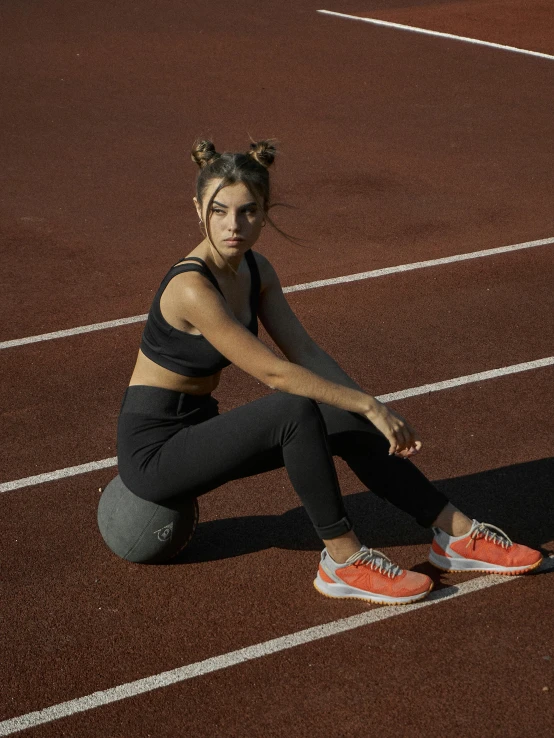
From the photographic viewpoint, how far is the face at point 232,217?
13.5ft

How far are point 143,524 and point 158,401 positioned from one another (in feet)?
1.84

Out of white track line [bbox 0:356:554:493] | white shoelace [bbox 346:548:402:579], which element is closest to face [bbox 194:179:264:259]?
white shoelace [bbox 346:548:402:579]

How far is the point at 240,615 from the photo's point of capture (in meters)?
4.29

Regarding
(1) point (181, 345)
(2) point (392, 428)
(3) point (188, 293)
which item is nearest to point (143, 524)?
(1) point (181, 345)

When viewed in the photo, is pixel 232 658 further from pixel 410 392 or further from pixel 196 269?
pixel 410 392

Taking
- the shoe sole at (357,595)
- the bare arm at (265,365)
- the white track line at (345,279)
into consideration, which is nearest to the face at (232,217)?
the bare arm at (265,365)

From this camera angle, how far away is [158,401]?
14.1 ft

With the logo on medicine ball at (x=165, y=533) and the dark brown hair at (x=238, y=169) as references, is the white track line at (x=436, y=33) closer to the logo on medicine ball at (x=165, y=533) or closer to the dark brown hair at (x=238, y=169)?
the dark brown hair at (x=238, y=169)

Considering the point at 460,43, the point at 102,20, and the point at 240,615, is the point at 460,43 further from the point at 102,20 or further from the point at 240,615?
the point at 240,615

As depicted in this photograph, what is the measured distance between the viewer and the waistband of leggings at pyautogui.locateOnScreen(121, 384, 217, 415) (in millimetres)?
4305

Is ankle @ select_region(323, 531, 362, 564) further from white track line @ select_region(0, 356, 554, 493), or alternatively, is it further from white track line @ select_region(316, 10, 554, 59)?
white track line @ select_region(316, 10, 554, 59)

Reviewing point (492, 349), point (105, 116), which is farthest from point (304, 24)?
point (492, 349)

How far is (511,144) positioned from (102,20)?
9.70 m

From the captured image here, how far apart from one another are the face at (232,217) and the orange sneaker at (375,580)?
4.48 ft
